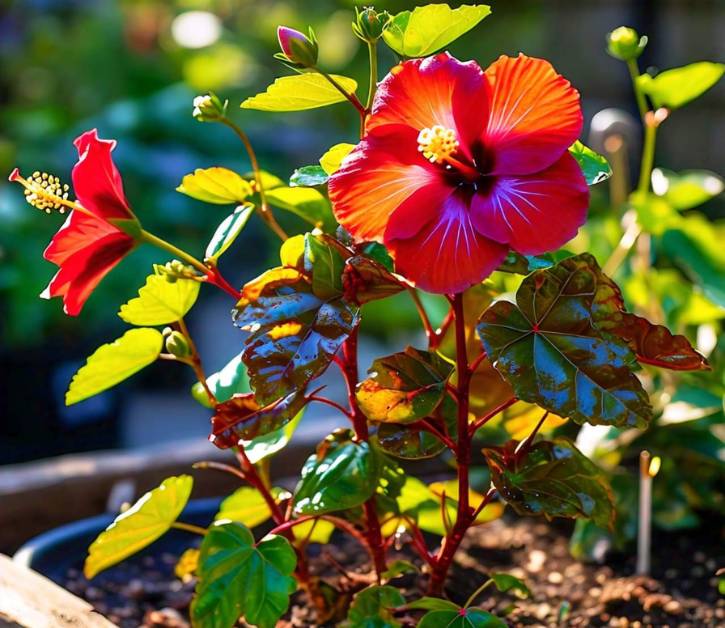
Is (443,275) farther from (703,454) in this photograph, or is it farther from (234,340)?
(234,340)

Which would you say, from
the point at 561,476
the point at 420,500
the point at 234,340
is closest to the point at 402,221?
the point at 561,476

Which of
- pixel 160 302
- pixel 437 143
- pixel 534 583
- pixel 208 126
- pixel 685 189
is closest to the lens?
pixel 437 143

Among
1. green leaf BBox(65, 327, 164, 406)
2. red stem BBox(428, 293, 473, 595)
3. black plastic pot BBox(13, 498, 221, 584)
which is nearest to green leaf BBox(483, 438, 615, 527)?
red stem BBox(428, 293, 473, 595)

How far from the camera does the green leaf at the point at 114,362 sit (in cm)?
71

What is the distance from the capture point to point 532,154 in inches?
24.4

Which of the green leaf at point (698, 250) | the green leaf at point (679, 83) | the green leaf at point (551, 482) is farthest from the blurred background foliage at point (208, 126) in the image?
the green leaf at point (551, 482)

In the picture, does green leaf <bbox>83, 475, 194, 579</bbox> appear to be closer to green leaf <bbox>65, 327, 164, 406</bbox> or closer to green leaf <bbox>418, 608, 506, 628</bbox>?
green leaf <bbox>65, 327, 164, 406</bbox>

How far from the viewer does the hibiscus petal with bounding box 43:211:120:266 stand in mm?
659

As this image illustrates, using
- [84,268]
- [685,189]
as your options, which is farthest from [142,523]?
[685,189]

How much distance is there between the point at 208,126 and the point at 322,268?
94.0 inches

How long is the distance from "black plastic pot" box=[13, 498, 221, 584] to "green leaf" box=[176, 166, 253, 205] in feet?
1.36

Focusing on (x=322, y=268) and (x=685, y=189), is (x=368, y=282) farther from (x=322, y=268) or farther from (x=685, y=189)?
(x=685, y=189)

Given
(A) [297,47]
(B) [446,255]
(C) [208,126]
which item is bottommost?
(B) [446,255]

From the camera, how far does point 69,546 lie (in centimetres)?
101
